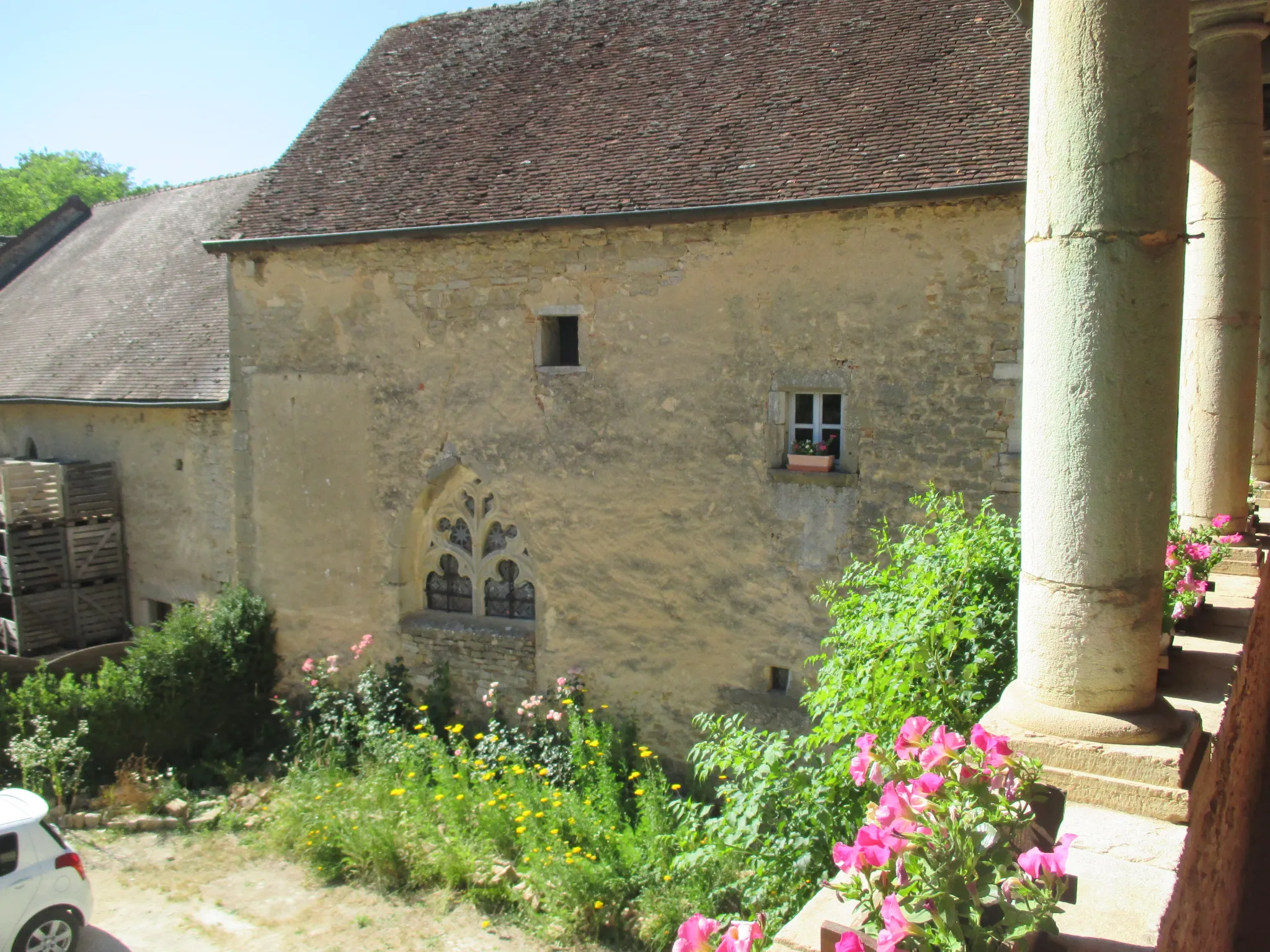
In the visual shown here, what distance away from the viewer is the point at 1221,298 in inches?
246

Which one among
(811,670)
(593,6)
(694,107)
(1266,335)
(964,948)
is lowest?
(811,670)

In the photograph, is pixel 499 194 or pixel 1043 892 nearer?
pixel 1043 892

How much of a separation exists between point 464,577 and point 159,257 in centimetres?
950

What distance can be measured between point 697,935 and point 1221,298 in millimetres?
5687

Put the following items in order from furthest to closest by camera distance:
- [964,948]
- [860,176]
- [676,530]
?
[676,530] → [860,176] → [964,948]

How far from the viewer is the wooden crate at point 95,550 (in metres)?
13.6

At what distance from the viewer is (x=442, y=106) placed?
12172mm

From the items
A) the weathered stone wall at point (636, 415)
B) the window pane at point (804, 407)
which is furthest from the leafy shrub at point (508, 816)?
the window pane at point (804, 407)

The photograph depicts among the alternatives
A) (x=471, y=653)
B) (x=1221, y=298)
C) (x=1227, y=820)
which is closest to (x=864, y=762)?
(x=1227, y=820)

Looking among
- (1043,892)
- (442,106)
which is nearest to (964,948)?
(1043,892)

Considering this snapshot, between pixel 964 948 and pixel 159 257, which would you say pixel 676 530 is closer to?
pixel 964 948

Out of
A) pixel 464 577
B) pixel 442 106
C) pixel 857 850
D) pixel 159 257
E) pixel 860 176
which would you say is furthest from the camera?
pixel 159 257

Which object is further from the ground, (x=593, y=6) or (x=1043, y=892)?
(x=593, y=6)

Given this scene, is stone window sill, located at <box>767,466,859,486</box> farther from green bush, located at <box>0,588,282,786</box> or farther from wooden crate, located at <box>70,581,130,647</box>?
wooden crate, located at <box>70,581,130,647</box>
